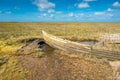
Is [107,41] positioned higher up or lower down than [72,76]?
higher up

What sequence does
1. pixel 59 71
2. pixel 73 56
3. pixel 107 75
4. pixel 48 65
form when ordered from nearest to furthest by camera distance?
pixel 107 75 < pixel 59 71 < pixel 48 65 < pixel 73 56

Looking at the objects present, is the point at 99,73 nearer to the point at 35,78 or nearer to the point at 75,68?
the point at 75,68

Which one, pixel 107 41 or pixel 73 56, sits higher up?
pixel 107 41

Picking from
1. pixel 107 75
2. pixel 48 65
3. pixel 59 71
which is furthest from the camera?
pixel 48 65

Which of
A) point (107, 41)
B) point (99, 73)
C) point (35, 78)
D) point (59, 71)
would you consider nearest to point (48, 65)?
point (59, 71)

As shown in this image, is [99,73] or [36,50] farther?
[36,50]

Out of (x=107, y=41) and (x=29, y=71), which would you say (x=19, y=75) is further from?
(x=107, y=41)

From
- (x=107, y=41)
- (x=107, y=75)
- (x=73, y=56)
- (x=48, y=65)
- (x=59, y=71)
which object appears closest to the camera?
(x=107, y=75)

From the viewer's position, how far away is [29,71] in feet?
50.3

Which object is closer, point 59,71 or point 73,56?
point 59,71

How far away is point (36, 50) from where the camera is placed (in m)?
23.0

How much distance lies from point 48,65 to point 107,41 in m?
9.69

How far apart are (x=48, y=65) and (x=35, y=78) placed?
10.9 ft

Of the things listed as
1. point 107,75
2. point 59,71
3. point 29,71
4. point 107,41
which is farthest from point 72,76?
point 107,41
